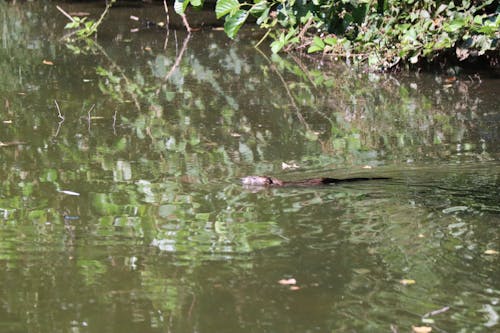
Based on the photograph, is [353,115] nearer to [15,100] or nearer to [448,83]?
Answer: [448,83]

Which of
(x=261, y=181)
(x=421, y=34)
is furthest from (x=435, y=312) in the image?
(x=421, y=34)

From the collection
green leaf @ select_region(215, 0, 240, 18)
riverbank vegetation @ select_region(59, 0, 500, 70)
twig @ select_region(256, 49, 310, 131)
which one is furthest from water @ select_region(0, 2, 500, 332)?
green leaf @ select_region(215, 0, 240, 18)

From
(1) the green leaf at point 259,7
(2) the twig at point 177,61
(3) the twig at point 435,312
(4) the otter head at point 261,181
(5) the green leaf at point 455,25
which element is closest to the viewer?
(3) the twig at point 435,312

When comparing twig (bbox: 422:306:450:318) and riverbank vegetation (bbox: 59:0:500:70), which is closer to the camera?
twig (bbox: 422:306:450:318)

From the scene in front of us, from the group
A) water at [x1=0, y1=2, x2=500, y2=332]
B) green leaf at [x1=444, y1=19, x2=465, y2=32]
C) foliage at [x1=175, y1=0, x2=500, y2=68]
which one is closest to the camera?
water at [x1=0, y1=2, x2=500, y2=332]

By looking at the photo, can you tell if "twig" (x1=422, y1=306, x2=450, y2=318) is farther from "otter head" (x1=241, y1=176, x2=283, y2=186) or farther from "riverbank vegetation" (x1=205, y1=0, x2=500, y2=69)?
"riverbank vegetation" (x1=205, y1=0, x2=500, y2=69)

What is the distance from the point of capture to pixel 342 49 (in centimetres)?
1160

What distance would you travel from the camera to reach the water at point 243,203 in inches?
167

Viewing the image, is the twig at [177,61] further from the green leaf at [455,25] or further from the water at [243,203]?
the green leaf at [455,25]

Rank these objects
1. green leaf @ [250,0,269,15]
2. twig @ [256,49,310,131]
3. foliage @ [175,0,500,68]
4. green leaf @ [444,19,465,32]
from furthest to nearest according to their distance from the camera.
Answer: foliage @ [175,0,500,68] → green leaf @ [444,19,465,32] → twig @ [256,49,310,131] → green leaf @ [250,0,269,15]

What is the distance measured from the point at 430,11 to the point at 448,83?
931mm

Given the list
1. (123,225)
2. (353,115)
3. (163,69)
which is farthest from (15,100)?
(123,225)

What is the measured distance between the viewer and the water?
425 centimetres

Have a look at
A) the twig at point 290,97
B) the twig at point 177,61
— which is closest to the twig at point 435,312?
the twig at point 290,97
